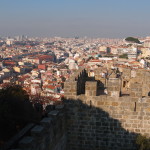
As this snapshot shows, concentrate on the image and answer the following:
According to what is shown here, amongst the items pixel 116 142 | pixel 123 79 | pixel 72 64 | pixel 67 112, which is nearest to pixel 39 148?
pixel 67 112

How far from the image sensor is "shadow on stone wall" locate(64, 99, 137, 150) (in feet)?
18.8

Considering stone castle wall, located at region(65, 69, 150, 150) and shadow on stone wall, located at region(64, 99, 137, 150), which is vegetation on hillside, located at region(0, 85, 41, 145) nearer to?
shadow on stone wall, located at region(64, 99, 137, 150)

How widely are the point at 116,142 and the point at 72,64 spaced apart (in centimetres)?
9273

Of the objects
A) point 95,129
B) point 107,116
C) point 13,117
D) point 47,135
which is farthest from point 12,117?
point 107,116

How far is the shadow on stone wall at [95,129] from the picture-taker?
5719 mm

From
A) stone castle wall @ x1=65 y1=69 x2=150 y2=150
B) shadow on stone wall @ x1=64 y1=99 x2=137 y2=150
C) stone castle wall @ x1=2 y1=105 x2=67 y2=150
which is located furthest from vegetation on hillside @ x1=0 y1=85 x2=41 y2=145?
stone castle wall @ x1=65 y1=69 x2=150 y2=150

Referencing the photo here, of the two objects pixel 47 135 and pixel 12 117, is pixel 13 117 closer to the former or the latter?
pixel 12 117

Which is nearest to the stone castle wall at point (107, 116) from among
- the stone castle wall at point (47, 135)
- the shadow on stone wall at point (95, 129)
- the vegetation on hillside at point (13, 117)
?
the shadow on stone wall at point (95, 129)

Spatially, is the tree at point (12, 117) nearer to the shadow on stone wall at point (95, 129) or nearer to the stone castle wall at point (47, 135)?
the stone castle wall at point (47, 135)

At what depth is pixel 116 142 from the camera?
577 centimetres

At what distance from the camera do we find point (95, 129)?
5.78 meters

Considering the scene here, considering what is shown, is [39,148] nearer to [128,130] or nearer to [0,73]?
[128,130]

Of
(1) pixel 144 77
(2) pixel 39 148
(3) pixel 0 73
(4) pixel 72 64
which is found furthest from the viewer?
(4) pixel 72 64

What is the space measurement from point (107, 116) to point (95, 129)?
40 centimetres
